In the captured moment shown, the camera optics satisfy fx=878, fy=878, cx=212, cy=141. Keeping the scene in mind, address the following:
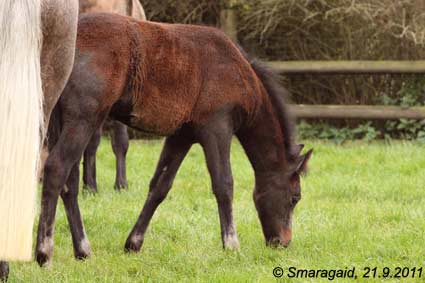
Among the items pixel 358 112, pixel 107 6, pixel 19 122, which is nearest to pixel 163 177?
pixel 19 122

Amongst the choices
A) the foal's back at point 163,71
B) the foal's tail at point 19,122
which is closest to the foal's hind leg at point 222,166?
the foal's back at point 163,71

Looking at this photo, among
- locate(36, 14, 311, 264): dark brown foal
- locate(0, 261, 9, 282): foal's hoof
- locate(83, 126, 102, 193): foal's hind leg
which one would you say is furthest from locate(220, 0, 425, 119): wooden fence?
locate(0, 261, 9, 282): foal's hoof

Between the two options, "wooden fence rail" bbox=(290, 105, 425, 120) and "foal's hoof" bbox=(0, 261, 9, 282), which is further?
"wooden fence rail" bbox=(290, 105, 425, 120)

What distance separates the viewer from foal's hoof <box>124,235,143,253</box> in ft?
20.7

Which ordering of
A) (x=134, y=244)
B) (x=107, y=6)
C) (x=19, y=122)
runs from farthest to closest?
1. (x=107, y=6)
2. (x=134, y=244)
3. (x=19, y=122)

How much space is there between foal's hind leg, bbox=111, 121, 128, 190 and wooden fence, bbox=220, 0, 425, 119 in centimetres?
352

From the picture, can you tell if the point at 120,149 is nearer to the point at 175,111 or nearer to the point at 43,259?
the point at 175,111

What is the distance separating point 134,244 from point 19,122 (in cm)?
236

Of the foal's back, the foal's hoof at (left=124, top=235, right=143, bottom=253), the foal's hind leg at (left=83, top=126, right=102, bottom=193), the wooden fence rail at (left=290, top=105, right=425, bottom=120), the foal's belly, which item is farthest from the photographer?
the wooden fence rail at (left=290, top=105, right=425, bottom=120)

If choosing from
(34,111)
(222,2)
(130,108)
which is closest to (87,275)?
(130,108)

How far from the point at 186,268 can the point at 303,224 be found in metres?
1.81

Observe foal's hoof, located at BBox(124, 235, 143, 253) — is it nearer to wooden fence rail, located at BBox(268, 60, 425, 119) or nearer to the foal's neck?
the foal's neck

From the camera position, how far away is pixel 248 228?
703cm

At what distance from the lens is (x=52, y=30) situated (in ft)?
15.0
